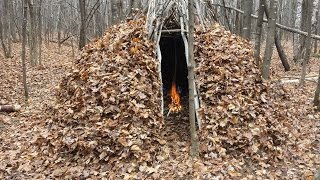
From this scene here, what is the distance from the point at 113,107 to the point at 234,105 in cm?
223

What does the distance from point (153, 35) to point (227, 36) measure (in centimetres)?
173

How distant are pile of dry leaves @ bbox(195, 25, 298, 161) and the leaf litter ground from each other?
0.06 feet

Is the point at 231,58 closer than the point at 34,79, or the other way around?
the point at 231,58

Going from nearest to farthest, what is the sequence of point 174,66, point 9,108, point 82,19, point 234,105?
point 234,105 → point 9,108 → point 174,66 → point 82,19

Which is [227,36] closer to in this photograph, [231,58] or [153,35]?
[231,58]

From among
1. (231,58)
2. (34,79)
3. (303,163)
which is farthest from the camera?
(34,79)

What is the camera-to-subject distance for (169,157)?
5.99 meters

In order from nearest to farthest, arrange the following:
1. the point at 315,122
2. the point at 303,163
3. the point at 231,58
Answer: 1. the point at 303,163
2. the point at 231,58
3. the point at 315,122

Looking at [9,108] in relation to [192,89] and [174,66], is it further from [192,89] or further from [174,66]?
[192,89]

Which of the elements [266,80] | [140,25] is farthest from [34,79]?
[266,80]

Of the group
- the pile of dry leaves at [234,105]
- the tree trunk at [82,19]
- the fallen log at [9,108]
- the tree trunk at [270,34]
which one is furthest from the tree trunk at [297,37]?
the fallen log at [9,108]

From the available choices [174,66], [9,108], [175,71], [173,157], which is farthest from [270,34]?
[9,108]

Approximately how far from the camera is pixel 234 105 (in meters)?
6.48

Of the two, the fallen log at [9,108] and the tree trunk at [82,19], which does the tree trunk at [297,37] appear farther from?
the fallen log at [9,108]
